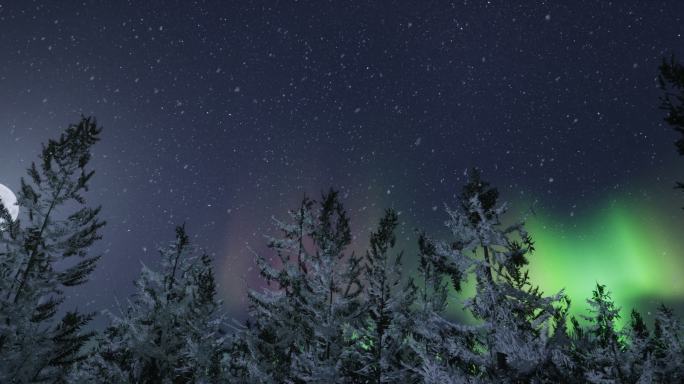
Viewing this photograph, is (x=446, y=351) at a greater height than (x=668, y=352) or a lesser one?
lesser

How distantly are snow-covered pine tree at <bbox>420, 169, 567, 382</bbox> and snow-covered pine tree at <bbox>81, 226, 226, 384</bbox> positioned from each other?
9.70 meters

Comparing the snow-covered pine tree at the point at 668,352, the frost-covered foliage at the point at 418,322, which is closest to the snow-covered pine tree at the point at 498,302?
the frost-covered foliage at the point at 418,322

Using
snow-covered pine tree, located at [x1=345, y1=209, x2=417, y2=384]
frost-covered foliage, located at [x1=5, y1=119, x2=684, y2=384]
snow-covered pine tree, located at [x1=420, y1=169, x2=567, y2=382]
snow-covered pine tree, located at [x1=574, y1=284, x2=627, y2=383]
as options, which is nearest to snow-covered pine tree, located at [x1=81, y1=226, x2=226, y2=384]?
frost-covered foliage, located at [x1=5, y1=119, x2=684, y2=384]

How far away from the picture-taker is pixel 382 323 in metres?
13.8

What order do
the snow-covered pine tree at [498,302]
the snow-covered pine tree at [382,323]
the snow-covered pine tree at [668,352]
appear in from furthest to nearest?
the snow-covered pine tree at [668,352] → the snow-covered pine tree at [382,323] → the snow-covered pine tree at [498,302]

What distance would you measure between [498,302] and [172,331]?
11.5 meters

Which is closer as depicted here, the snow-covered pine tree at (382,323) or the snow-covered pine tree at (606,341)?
the snow-covered pine tree at (382,323)

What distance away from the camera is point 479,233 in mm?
11258

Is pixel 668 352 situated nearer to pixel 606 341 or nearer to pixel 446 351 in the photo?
pixel 606 341

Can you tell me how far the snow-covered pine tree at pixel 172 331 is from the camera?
1324cm

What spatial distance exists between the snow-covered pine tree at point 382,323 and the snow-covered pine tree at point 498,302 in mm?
2690

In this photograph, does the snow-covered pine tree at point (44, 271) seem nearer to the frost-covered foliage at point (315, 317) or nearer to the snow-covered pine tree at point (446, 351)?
the frost-covered foliage at point (315, 317)

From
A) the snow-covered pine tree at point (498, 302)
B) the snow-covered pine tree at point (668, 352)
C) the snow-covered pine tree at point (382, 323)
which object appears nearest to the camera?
the snow-covered pine tree at point (498, 302)

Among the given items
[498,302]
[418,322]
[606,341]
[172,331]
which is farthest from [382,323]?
[606,341]
